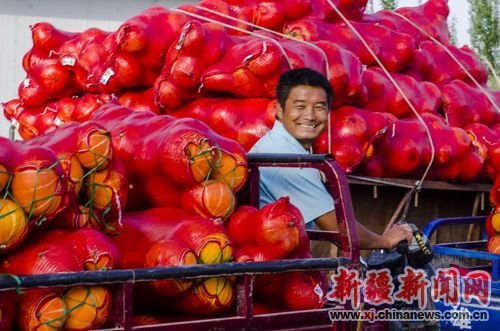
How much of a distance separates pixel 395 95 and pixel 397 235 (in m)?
1.92

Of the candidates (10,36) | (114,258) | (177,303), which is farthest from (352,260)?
(10,36)

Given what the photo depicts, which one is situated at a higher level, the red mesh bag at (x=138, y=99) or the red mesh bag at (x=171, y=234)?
the red mesh bag at (x=138, y=99)

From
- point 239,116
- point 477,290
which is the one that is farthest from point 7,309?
point 477,290

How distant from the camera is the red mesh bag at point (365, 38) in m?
5.10

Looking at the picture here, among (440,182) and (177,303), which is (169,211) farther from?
(440,182)

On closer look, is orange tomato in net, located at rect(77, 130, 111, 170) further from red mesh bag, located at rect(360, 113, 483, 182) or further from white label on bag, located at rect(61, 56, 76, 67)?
white label on bag, located at rect(61, 56, 76, 67)

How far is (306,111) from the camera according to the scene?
345 centimetres

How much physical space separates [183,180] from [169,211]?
12cm

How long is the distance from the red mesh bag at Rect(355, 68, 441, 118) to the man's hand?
1493 millimetres

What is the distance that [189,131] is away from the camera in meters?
2.69

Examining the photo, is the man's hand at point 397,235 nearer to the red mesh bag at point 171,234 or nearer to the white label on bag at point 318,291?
the white label on bag at point 318,291

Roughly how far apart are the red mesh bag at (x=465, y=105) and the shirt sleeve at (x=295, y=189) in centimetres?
255

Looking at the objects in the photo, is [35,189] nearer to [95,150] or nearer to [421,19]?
[95,150]

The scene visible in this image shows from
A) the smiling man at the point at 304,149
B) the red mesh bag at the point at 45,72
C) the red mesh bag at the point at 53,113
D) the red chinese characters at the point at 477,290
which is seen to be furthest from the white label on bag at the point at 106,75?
the red chinese characters at the point at 477,290
